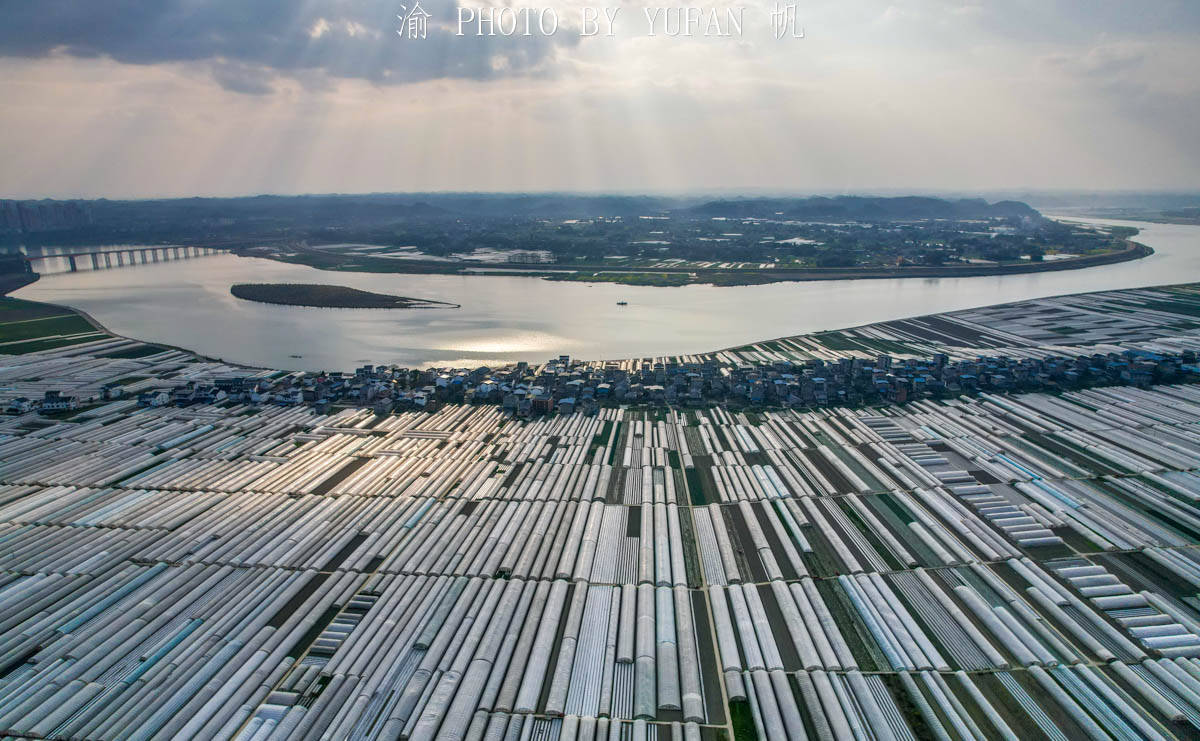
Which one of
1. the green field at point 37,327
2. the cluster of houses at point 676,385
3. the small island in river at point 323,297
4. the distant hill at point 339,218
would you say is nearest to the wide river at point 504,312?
the small island in river at point 323,297

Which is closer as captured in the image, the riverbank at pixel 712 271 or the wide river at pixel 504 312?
the wide river at pixel 504 312

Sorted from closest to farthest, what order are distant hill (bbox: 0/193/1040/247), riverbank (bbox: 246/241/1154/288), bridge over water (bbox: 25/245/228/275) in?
1. riverbank (bbox: 246/241/1154/288)
2. bridge over water (bbox: 25/245/228/275)
3. distant hill (bbox: 0/193/1040/247)

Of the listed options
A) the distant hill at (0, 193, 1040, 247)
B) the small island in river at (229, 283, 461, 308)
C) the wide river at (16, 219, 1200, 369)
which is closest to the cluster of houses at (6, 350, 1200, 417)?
the wide river at (16, 219, 1200, 369)

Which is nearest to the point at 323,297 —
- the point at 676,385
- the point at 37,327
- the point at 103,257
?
A: the point at 37,327

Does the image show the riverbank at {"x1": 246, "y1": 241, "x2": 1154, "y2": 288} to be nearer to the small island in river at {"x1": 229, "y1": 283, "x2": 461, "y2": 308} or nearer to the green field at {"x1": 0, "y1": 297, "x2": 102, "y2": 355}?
the small island in river at {"x1": 229, "y1": 283, "x2": 461, "y2": 308}

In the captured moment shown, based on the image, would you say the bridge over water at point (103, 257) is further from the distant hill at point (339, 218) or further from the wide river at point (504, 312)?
the wide river at point (504, 312)
